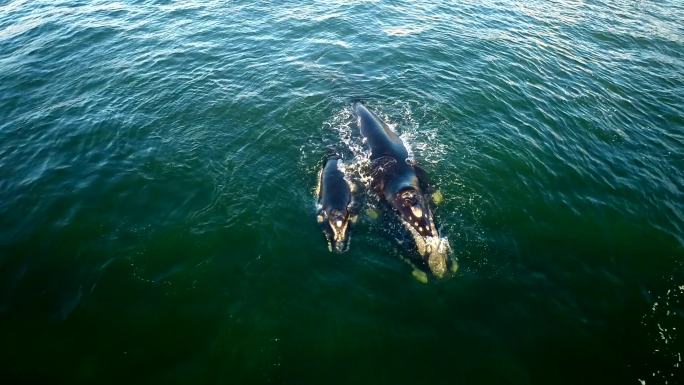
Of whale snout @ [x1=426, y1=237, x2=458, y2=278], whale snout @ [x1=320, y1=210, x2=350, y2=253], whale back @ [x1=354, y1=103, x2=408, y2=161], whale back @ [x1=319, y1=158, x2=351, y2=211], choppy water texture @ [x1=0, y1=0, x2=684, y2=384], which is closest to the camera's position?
choppy water texture @ [x1=0, y1=0, x2=684, y2=384]

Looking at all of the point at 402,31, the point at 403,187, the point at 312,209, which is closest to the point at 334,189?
the point at 312,209

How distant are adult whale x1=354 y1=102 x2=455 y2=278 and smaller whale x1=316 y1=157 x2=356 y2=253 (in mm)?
1738

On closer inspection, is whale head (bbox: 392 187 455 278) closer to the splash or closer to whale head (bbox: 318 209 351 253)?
whale head (bbox: 318 209 351 253)

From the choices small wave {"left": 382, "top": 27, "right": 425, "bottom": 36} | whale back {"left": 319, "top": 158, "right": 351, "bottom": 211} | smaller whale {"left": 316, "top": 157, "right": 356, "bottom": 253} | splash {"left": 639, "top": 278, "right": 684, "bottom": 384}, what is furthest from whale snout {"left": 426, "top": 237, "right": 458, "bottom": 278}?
small wave {"left": 382, "top": 27, "right": 425, "bottom": 36}

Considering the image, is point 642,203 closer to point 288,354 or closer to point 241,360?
point 288,354

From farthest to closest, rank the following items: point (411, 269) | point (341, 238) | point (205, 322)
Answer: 1. point (341, 238)
2. point (411, 269)
3. point (205, 322)

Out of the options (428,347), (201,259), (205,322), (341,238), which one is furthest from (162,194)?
(428,347)

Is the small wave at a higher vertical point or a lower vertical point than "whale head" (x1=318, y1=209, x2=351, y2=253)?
higher

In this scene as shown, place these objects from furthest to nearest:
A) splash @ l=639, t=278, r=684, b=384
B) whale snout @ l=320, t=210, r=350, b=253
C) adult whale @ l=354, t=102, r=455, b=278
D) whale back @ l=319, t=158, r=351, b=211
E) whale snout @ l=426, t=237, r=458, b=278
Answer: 1. whale back @ l=319, t=158, r=351, b=211
2. whale snout @ l=320, t=210, r=350, b=253
3. adult whale @ l=354, t=102, r=455, b=278
4. whale snout @ l=426, t=237, r=458, b=278
5. splash @ l=639, t=278, r=684, b=384

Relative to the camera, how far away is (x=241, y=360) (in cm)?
1280

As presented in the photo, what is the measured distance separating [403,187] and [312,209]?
4345mm

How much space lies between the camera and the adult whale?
1579 centimetres

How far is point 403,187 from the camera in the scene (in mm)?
17766

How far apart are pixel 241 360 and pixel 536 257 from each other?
12218 mm
